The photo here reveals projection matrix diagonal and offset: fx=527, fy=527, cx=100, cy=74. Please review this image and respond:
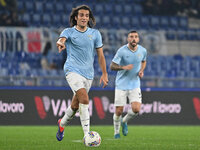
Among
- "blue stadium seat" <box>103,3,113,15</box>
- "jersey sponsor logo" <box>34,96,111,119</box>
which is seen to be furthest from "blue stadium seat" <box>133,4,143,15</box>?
"jersey sponsor logo" <box>34,96,111,119</box>

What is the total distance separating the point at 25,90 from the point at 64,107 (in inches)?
48.8

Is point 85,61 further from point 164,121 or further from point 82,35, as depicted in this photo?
point 164,121

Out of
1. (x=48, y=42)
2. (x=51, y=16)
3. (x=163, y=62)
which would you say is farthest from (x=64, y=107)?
(x=51, y=16)

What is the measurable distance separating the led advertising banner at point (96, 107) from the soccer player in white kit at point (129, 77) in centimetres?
464

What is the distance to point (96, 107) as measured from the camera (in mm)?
15625

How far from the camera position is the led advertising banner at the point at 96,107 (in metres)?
15.1

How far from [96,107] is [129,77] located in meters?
4.96

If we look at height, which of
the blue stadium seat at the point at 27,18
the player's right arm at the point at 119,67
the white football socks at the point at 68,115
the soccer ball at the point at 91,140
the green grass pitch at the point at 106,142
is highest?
the blue stadium seat at the point at 27,18

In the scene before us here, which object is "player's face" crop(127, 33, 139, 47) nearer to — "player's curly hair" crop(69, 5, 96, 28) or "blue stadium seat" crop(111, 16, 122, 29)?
"player's curly hair" crop(69, 5, 96, 28)

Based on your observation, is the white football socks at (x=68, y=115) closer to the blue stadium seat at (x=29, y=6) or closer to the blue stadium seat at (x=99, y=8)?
the blue stadium seat at (x=29, y=6)

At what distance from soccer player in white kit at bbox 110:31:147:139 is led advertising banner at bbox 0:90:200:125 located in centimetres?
464

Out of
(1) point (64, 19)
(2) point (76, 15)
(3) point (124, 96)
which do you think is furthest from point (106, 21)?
(2) point (76, 15)

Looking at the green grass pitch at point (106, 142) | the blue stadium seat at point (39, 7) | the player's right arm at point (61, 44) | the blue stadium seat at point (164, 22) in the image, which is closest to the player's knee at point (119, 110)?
the green grass pitch at point (106, 142)

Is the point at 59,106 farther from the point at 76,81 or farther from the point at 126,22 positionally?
the point at 126,22
